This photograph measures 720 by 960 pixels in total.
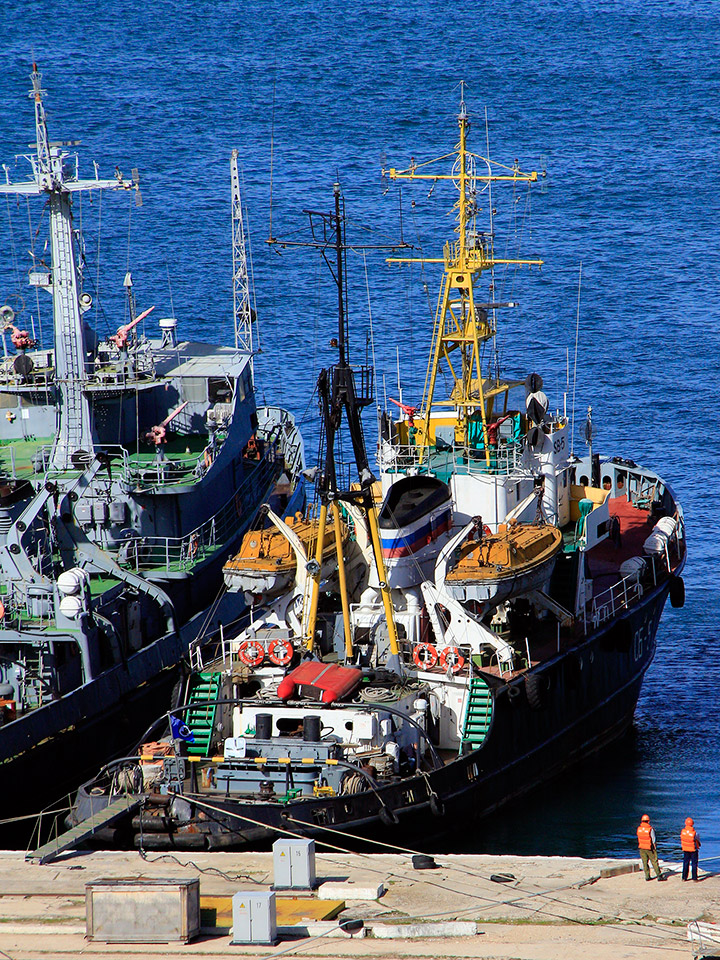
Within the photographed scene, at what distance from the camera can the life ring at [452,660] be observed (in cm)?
3175

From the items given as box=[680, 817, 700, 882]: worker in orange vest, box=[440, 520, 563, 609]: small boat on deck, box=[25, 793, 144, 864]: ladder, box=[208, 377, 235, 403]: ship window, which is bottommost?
box=[25, 793, 144, 864]: ladder

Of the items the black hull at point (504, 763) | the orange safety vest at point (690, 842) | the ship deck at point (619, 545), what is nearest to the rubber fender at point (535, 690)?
the black hull at point (504, 763)

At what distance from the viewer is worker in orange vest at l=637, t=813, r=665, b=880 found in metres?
25.8

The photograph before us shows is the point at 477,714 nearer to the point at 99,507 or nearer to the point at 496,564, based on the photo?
the point at 496,564

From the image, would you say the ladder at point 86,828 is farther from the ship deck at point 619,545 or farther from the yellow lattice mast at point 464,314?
the ship deck at point 619,545

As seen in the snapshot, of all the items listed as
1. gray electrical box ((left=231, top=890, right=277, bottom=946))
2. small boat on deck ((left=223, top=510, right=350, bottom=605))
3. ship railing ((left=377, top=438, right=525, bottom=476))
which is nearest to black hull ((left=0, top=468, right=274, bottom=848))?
small boat on deck ((left=223, top=510, right=350, bottom=605))

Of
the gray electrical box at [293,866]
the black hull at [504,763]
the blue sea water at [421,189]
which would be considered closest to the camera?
the gray electrical box at [293,866]

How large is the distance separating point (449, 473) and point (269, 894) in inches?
620

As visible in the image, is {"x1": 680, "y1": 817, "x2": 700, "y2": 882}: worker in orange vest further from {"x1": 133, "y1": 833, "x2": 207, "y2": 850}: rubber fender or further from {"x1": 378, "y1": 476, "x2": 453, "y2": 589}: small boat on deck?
{"x1": 378, "y1": 476, "x2": 453, "y2": 589}: small boat on deck

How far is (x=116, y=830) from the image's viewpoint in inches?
1113

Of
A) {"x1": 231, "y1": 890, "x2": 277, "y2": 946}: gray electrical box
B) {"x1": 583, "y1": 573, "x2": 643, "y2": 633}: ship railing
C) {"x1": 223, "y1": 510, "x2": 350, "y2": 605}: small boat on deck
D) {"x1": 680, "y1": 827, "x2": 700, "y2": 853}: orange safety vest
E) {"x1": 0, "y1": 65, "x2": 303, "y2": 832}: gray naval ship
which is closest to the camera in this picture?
{"x1": 231, "y1": 890, "x2": 277, "y2": 946}: gray electrical box

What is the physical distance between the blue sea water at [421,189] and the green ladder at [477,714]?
6706 millimetres

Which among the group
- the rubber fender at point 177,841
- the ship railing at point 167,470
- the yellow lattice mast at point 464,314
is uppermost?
the yellow lattice mast at point 464,314

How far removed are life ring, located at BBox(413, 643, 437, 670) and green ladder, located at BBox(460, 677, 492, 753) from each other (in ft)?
3.22
